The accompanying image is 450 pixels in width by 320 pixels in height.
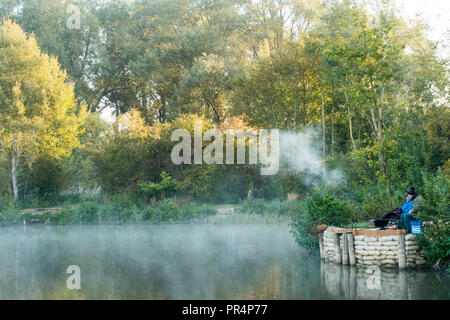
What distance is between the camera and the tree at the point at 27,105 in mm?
29922

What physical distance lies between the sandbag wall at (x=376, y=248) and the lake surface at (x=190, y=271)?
362 mm

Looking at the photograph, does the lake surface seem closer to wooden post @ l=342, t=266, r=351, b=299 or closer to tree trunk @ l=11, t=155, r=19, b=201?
wooden post @ l=342, t=266, r=351, b=299

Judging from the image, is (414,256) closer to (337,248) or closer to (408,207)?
(408,207)

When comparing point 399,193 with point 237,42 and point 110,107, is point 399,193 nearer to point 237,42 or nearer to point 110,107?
point 237,42

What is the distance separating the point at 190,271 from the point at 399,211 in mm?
5195

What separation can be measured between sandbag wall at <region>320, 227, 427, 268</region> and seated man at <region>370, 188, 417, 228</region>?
721 mm

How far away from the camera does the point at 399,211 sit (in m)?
13.6

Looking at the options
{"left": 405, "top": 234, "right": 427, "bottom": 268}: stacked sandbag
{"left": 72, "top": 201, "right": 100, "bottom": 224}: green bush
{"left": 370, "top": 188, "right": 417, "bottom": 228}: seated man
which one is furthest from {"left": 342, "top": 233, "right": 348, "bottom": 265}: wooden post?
{"left": 72, "top": 201, "right": 100, "bottom": 224}: green bush

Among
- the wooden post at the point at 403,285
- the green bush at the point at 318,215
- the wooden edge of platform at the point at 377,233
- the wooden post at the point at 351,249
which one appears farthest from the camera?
the green bush at the point at 318,215

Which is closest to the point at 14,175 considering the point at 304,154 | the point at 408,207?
the point at 304,154

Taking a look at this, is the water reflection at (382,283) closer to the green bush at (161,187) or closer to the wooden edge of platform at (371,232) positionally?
the wooden edge of platform at (371,232)

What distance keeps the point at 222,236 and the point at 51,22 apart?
2394 cm

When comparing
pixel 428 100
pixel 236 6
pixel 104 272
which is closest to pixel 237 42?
pixel 236 6

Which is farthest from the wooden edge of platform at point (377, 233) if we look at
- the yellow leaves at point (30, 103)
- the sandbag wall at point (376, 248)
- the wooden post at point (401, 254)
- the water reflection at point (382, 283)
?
the yellow leaves at point (30, 103)
